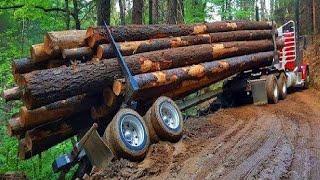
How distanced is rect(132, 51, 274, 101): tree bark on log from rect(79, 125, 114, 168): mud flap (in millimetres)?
1511

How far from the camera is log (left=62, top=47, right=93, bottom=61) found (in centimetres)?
807

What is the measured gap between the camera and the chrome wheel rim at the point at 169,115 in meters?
8.42

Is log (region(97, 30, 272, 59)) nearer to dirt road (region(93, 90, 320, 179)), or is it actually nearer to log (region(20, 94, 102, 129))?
log (region(20, 94, 102, 129))

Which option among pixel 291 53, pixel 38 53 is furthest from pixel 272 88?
pixel 38 53

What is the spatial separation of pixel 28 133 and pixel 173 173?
10.9ft

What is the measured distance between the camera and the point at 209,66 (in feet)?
35.9

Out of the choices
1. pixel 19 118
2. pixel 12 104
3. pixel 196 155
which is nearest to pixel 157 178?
pixel 196 155

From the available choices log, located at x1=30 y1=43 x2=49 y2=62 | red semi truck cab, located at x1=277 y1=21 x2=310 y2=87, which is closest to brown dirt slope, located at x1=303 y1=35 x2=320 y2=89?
red semi truck cab, located at x1=277 y1=21 x2=310 y2=87

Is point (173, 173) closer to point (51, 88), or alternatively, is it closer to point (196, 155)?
point (196, 155)

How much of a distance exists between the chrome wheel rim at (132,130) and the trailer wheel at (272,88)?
6.46m

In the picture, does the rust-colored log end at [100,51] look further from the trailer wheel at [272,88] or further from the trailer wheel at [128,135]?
the trailer wheel at [272,88]

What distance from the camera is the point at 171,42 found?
33.1 feet

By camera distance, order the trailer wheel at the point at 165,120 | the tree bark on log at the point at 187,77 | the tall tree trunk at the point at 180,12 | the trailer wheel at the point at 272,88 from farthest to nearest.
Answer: the tall tree trunk at the point at 180,12, the trailer wheel at the point at 272,88, the tree bark on log at the point at 187,77, the trailer wheel at the point at 165,120

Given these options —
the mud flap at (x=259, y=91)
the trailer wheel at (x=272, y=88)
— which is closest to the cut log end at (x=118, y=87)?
the mud flap at (x=259, y=91)
